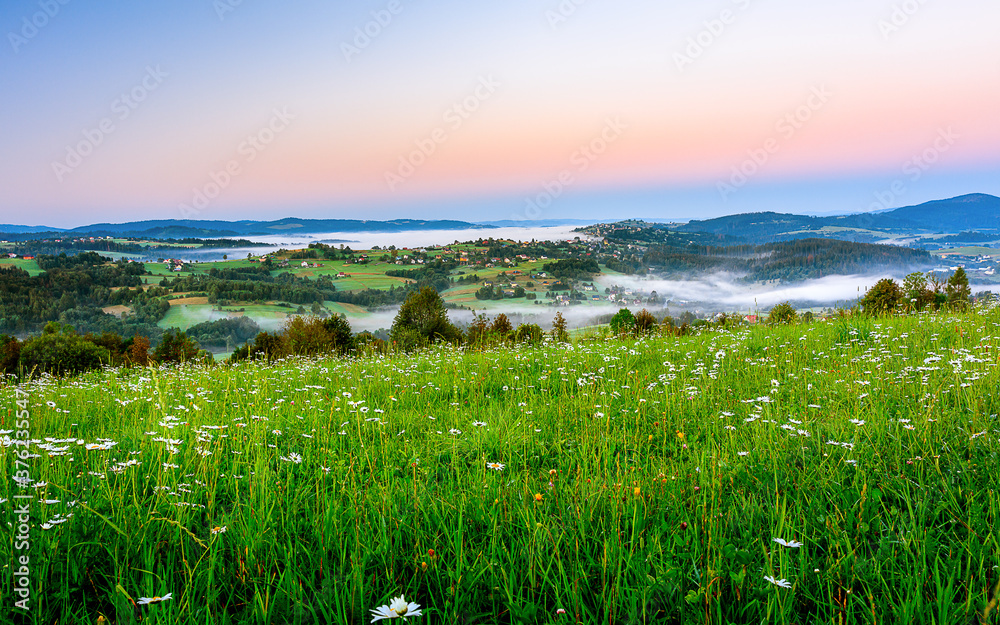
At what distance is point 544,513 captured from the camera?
264cm

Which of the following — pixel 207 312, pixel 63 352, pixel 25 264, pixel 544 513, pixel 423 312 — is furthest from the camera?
pixel 207 312

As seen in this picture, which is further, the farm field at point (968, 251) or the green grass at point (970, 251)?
the farm field at point (968, 251)

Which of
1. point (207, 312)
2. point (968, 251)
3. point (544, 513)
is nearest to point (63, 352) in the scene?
point (544, 513)

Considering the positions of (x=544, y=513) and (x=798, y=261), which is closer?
(x=544, y=513)

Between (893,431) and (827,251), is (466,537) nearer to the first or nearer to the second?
(893,431)

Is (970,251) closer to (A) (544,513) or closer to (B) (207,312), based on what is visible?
(A) (544,513)

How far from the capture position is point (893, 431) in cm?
376

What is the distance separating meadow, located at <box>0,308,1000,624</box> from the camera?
1.97 meters

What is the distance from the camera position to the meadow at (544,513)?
1972 millimetres

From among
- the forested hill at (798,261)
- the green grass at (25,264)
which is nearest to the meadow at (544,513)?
the green grass at (25,264)

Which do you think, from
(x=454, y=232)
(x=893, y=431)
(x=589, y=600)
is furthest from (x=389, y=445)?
(x=454, y=232)

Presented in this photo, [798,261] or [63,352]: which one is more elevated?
[798,261]

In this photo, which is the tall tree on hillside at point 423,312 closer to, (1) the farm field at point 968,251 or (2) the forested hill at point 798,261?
(2) the forested hill at point 798,261

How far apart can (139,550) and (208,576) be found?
515 millimetres
